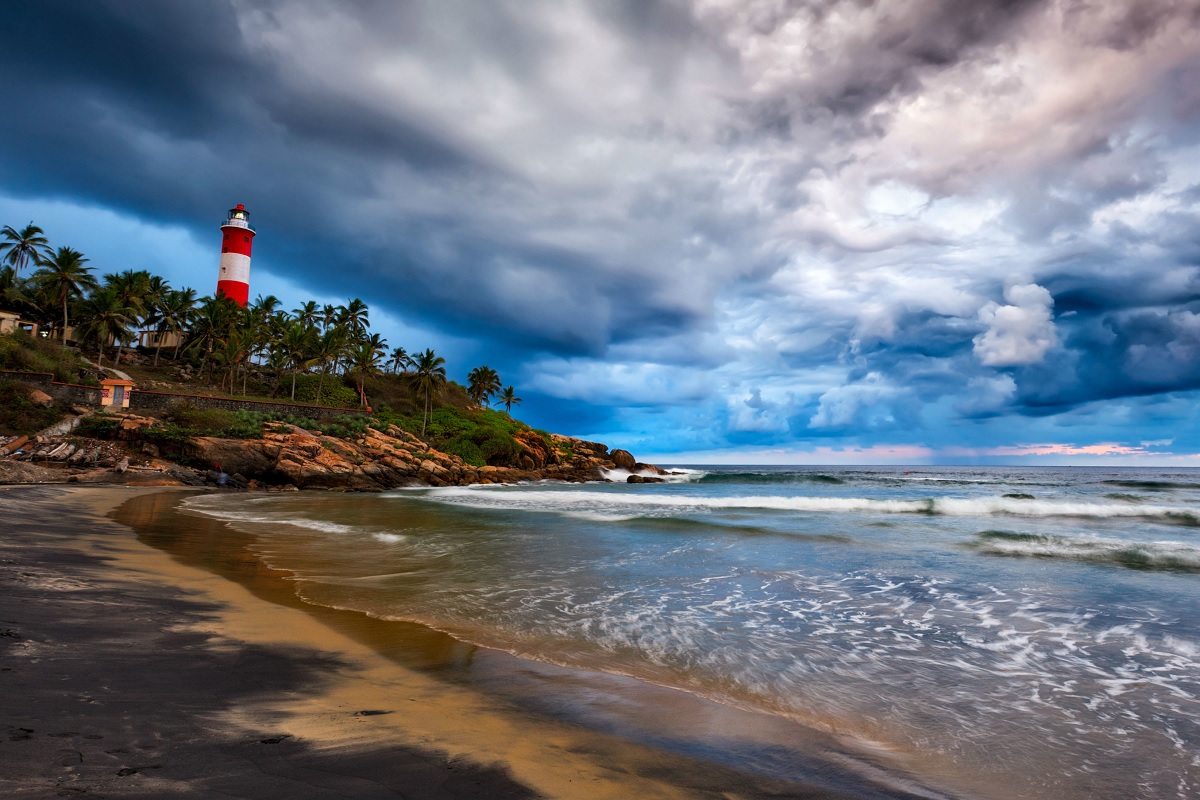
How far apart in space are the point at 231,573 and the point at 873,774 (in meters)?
9.66

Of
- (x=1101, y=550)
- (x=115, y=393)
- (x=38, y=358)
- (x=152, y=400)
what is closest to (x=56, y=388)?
(x=115, y=393)

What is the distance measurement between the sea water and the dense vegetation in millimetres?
34007

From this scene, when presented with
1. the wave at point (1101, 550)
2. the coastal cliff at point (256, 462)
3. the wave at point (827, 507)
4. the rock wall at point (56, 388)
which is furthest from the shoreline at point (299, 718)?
the rock wall at point (56, 388)

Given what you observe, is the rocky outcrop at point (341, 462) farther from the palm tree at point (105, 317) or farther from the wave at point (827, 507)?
the palm tree at point (105, 317)

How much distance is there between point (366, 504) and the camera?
978 inches

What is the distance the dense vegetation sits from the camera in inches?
1868

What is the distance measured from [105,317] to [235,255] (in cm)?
1510

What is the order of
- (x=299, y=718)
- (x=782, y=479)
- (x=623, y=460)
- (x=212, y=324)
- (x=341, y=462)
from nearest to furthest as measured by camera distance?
(x=299, y=718) → (x=341, y=462) → (x=212, y=324) → (x=782, y=479) → (x=623, y=460)

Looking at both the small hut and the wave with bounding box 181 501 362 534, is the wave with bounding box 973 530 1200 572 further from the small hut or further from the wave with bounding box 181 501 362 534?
the small hut

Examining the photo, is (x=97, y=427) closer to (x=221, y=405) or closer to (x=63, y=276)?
(x=221, y=405)

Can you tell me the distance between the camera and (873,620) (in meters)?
8.23

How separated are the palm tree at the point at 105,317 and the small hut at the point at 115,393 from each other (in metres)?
14.9

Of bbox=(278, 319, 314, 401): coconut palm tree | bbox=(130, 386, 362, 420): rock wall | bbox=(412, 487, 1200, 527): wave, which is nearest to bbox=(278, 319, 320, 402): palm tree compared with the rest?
bbox=(278, 319, 314, 401): coconut palm tree

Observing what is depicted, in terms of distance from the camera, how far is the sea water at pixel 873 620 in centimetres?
456
